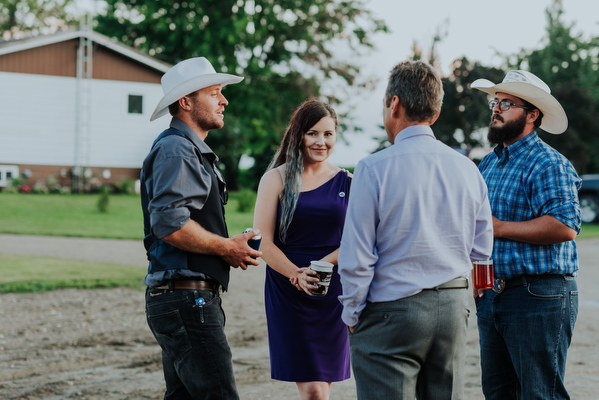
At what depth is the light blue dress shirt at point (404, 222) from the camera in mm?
2861

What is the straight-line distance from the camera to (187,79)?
358 centimetres

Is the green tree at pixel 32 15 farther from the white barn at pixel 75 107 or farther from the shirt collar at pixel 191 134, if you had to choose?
the shirt collar at pixel 191 134

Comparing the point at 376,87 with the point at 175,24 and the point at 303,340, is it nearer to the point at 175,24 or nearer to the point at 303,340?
the point at 175,24

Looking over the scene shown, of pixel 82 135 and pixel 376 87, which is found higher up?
pixel 376 87

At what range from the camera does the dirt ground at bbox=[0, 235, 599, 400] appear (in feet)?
18.4

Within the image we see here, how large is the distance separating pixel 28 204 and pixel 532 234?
21858 mm

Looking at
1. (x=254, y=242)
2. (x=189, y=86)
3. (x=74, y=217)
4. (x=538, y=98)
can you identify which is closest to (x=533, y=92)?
(x=538, y=98)

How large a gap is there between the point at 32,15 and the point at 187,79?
188ft

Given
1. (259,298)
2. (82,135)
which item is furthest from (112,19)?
(259,298)

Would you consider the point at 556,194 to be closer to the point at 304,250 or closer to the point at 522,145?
the point at 522,145

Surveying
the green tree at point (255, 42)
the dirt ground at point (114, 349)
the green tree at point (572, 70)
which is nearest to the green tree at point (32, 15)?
the green tree at point (255, 42)

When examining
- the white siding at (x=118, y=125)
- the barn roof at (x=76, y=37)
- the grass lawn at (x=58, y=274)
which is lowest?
the grass lawn at (x=58, y=274)

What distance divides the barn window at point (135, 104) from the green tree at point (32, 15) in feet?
89.8

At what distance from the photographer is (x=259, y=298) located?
10.2 meters
